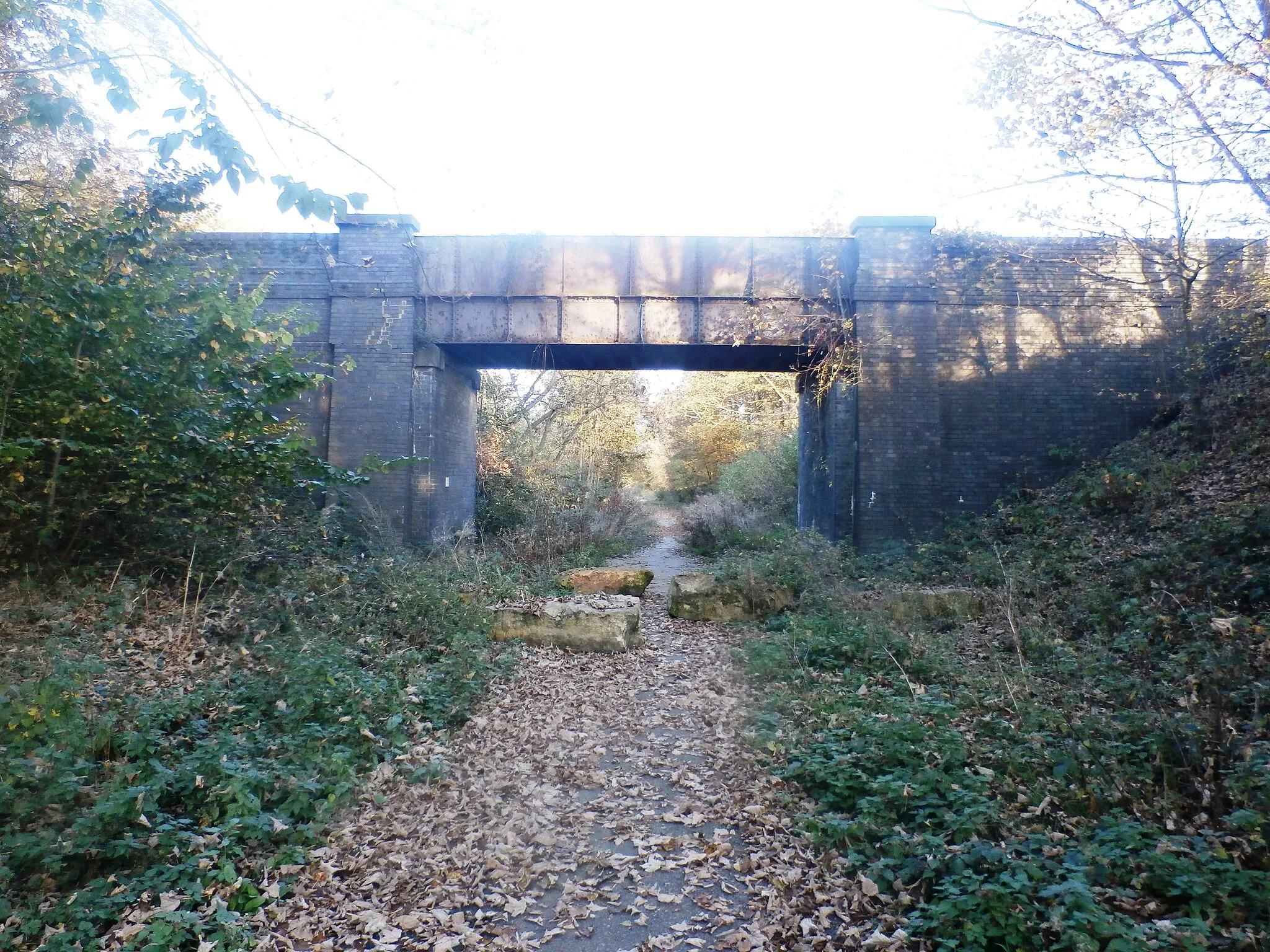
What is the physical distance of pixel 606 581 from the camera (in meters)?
12.6

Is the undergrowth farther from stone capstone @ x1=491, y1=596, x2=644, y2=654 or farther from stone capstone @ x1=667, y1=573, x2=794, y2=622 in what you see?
stone capstone @ x1=667, y1=573, x2=794, y2=622

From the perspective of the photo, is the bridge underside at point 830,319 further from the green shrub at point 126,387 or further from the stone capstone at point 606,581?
the green shrub at point 126,387

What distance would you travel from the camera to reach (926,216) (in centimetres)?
1302

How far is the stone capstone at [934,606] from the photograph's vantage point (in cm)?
924

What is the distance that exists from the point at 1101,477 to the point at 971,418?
235 cm

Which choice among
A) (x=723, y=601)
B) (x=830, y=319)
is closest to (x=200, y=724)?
(x=723, y=601)

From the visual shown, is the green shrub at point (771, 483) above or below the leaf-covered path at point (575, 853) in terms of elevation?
above

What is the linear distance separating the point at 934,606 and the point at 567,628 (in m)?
4.60

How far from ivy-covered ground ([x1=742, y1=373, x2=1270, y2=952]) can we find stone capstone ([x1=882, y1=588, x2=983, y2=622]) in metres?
0.11

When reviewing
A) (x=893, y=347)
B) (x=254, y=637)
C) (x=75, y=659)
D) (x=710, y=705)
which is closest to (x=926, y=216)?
(x=893, y=347)

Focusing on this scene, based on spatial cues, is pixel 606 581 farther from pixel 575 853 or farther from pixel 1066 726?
pixel 1066 726

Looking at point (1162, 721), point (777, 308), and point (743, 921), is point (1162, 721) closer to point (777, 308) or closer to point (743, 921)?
point (743, 921)

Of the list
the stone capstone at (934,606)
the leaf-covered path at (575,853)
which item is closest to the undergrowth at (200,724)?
the leaf-covered path at (575,853)

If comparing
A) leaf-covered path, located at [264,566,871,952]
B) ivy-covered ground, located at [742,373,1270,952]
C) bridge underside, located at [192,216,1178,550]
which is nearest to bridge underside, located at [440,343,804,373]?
bridge underside, located at [192,216,1178,550]
